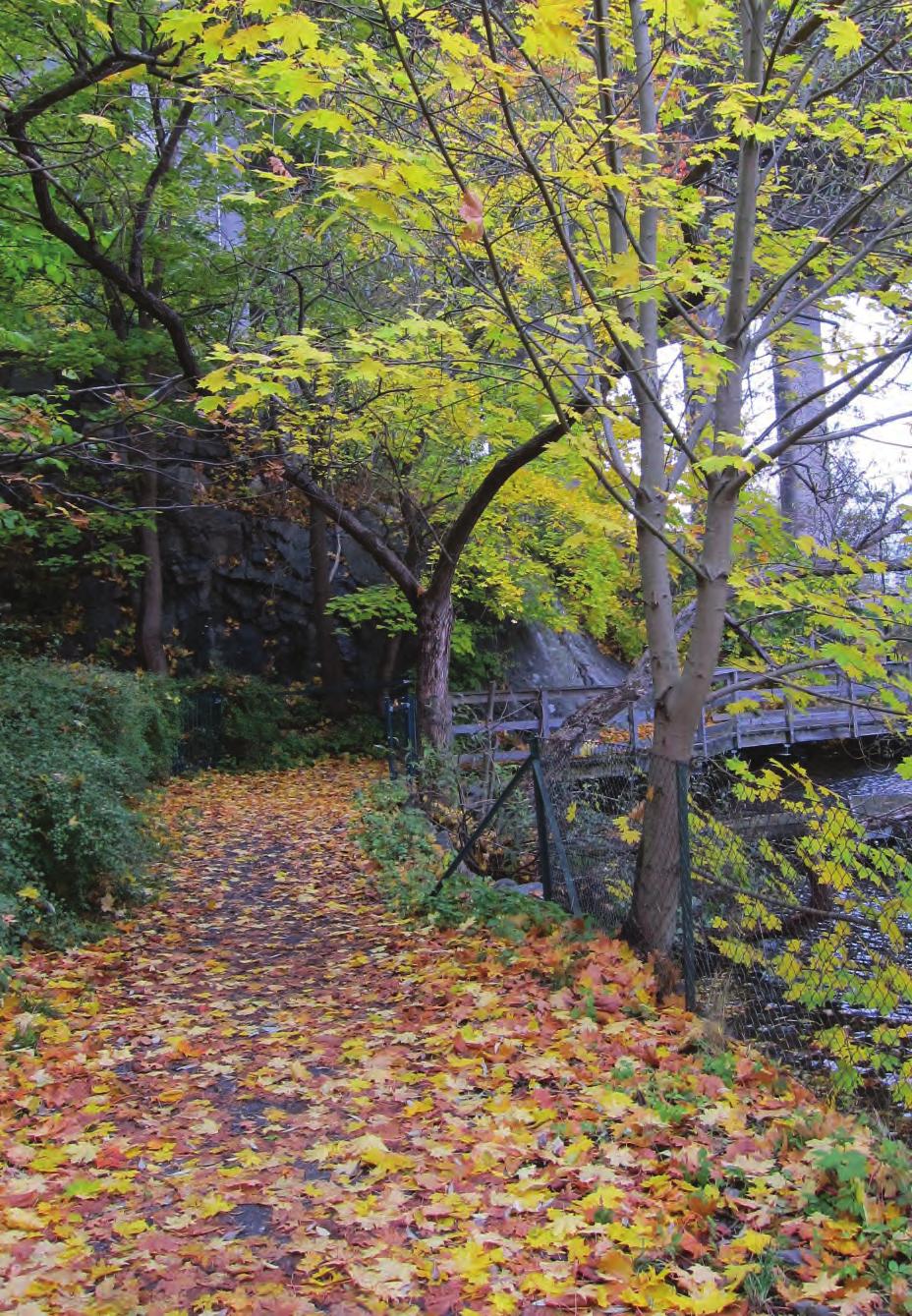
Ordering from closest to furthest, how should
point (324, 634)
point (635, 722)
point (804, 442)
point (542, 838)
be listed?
point (804, 442)
point (542, 838)
point (324, 634)
point (635, 722)

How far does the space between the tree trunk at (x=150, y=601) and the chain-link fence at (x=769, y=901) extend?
34.1 feet

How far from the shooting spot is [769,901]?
6.12 m

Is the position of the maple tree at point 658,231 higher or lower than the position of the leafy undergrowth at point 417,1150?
higher

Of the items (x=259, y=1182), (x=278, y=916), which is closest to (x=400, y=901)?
(x=278, y=916)

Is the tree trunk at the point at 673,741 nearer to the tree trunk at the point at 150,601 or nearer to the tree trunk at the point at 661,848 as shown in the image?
the tree trunk at the point at 661,848

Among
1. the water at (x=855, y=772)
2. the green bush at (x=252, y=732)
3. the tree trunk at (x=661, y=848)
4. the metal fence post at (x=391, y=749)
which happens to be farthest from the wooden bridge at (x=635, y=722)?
the tree trunk at (x=661, y=848)

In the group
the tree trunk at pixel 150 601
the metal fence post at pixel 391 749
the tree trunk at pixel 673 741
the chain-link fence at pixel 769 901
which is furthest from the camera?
the tree trunk at pixel 150 601

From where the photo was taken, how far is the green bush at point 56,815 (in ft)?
22.7

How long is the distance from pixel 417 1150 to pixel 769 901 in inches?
119

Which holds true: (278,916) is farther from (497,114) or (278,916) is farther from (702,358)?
(497,114)

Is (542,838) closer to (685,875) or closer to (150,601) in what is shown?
(685,875)

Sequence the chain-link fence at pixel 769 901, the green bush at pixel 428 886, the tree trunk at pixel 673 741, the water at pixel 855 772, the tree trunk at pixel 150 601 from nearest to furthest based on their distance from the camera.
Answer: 1. the chain-link fence at pixel 769 901
2. the tree trunk at pixel 673 741
3. the green bush at pixel 428 886
4. the tree trunk at pixel 150 601
5. the water at pixel 855 772

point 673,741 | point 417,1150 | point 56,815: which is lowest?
point 417,1150

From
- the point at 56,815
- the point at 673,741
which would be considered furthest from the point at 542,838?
the point at 56,815
